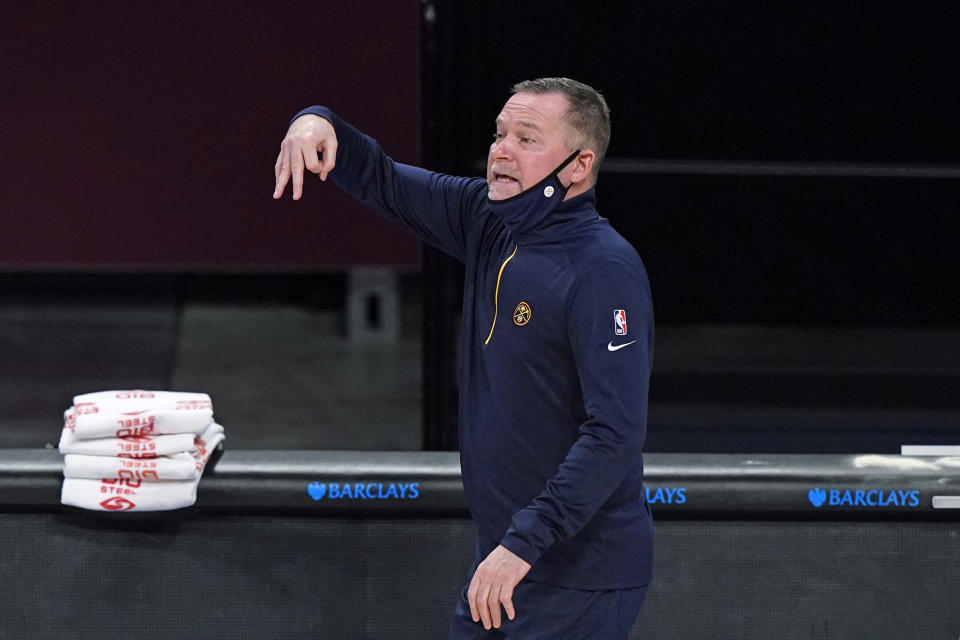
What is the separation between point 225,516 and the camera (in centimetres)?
279

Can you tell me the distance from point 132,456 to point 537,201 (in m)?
1.14

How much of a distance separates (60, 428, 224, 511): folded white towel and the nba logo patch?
3.80 ft

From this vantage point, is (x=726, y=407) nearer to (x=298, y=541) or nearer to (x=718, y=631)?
(x=718, y=631)

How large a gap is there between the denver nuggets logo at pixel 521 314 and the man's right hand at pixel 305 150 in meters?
0.36

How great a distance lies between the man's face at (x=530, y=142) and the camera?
6.60 feet

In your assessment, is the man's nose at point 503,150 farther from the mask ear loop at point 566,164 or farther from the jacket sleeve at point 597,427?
the jacket sleeve at point 597,427

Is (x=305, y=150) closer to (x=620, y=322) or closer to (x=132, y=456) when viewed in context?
(x=620, y=322)

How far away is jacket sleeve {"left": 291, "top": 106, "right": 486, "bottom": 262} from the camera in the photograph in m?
2.22

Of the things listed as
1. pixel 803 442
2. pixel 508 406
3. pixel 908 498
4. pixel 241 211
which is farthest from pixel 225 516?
pixel 803 442

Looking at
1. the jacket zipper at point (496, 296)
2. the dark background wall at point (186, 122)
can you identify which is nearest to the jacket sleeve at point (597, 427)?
the jacket zipper at point (496, 296)

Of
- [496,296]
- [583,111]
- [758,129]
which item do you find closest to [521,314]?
[496,296]

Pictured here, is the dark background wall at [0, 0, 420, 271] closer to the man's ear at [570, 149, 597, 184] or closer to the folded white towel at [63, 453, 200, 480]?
the folded white towel at [63, 453, 200, 480]

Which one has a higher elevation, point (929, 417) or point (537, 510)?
point (537, 510)

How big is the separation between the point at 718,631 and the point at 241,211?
7.26 ft
